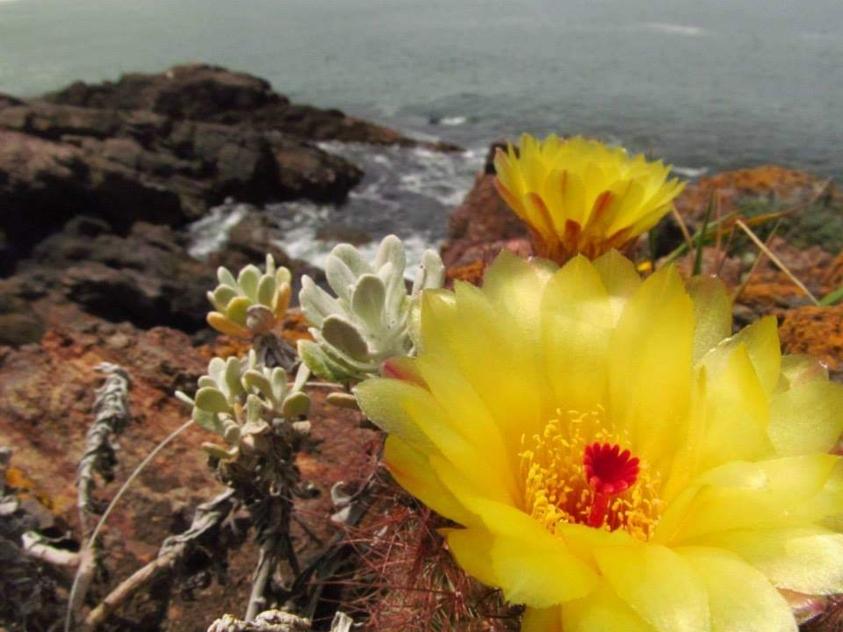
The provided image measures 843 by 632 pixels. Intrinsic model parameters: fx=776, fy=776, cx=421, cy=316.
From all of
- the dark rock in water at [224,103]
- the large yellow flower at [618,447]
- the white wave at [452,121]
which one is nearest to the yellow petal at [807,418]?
the large yellow flower at [618,447]

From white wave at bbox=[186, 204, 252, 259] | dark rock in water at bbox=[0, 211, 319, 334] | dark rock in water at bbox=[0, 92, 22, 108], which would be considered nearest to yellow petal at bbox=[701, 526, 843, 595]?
dark rock in water at bbox=[0, 211, 319, 334]

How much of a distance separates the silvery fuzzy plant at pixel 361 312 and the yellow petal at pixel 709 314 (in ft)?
1.02

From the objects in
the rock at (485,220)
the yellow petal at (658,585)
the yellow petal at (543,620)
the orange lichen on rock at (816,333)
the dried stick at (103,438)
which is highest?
the yellow petal at (658,585)

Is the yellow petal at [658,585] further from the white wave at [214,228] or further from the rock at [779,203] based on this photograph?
the white wave at [214,228]

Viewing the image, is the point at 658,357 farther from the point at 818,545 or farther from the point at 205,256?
the point at 205,256

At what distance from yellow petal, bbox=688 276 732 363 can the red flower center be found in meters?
0.12

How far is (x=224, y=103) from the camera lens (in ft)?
42.6

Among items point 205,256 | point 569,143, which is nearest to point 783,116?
point 205,256

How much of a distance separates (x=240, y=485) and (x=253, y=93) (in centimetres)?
1273

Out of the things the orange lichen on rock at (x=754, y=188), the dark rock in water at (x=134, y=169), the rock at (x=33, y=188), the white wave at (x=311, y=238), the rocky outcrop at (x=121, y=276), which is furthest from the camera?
the white wave at (x=311, y=238)

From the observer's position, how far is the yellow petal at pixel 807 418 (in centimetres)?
66

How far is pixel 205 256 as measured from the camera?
7316 millimetres

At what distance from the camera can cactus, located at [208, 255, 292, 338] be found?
3.84 feet

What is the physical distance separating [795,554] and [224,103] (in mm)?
13420
